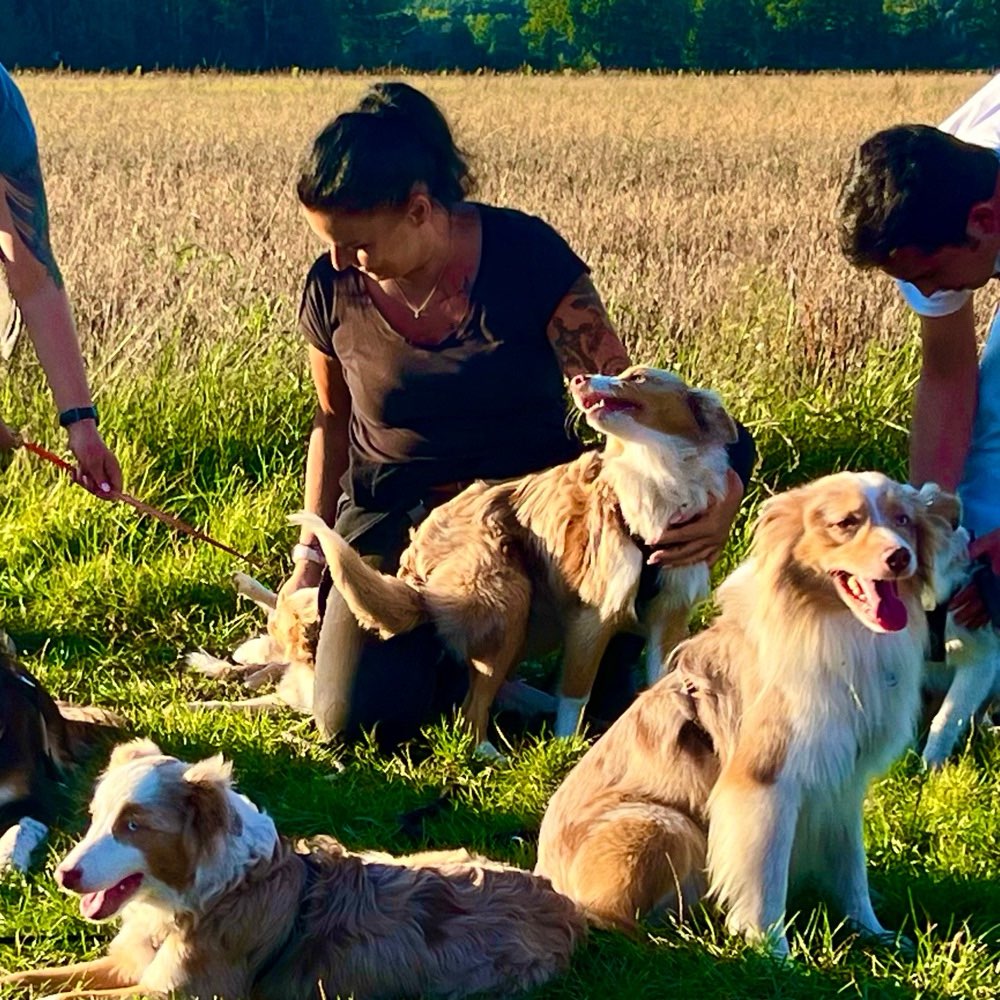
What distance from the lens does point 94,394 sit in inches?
277

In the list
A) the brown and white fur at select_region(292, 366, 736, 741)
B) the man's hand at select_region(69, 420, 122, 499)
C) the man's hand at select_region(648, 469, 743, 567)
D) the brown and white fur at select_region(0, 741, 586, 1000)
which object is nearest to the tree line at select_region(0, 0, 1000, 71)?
the man's hand at select_region(69, 420, 122, 499)

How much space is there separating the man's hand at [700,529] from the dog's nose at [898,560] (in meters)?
1.47

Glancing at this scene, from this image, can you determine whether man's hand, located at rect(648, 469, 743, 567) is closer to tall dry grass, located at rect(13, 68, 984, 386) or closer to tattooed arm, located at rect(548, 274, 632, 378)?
tattooed arm, located at rect(548, 274, 632, 378)

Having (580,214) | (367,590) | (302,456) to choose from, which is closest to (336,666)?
(367,590)

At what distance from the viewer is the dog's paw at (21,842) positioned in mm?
3956

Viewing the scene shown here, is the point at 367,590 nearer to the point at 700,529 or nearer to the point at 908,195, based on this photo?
the point at 700,529

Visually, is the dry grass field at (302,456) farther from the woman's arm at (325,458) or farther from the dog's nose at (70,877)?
the dog's nose at (70,877)

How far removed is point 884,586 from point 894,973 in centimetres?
92

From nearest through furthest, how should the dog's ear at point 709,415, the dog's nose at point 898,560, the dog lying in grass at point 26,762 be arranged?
the dog's nose at point 898,560, the dog lying in grass at point 26,762, the dog's ear at point 709,415

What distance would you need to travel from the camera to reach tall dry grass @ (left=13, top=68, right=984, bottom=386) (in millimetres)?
7688

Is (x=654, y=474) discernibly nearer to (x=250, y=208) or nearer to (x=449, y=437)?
(x=449, y=437)

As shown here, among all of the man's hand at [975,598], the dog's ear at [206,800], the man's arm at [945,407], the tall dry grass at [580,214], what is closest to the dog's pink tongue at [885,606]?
the man's hand at [975,598]

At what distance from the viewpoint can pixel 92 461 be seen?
4898 mm

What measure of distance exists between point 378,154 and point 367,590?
1309mm
